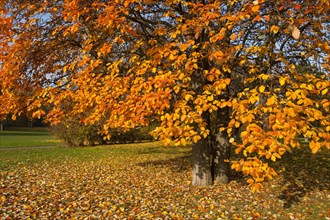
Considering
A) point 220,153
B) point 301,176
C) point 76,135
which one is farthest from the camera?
point 76,135

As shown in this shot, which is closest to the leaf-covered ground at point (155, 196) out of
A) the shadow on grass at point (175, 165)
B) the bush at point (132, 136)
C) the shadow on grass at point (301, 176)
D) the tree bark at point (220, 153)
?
the shadow on grass at point (301, 176)

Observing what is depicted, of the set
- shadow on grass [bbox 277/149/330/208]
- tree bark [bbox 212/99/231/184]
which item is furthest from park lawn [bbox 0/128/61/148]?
shadow on grass [bbox 277/149/330/208]

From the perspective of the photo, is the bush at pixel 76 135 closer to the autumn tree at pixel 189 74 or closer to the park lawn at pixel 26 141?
the park lawn at pixel 26 141

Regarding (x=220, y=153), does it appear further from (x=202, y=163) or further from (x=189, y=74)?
(x=189, y=74)

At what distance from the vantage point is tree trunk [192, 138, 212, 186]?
7.68 metres

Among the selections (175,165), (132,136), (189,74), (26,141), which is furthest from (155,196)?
(26,141)

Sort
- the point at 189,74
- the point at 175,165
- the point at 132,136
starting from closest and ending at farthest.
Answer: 1. the point at 189,74
2. the point at 175,165
3. the point at 132,136

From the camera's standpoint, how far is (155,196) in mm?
7039

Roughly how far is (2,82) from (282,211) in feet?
21.3

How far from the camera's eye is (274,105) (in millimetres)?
4418

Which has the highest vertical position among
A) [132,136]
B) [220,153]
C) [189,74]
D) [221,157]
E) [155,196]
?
[189,74]

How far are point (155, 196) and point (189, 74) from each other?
312cm

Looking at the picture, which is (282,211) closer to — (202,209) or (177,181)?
(202,209)

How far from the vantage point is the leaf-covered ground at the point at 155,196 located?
5.79m
